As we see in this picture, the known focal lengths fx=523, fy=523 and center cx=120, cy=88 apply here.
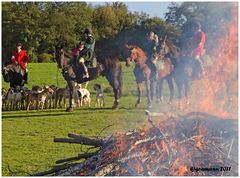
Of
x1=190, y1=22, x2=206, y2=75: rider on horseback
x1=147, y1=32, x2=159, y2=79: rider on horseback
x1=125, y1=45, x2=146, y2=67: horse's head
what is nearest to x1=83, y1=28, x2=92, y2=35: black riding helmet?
x1=125, y1=45, x2=146, y2=67: horse's head

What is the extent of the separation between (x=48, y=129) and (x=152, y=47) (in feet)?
13.5

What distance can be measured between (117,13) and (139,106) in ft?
8.97

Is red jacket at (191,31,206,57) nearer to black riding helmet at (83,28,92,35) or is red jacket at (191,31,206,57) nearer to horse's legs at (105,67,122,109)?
horse's legs at (105,67,122,109)

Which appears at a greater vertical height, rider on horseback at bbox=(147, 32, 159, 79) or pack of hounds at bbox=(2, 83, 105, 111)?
rider on horseback at bbox=(147, 32, 159, 79)

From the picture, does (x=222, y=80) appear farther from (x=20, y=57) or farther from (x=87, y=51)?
(x=20, y=57)

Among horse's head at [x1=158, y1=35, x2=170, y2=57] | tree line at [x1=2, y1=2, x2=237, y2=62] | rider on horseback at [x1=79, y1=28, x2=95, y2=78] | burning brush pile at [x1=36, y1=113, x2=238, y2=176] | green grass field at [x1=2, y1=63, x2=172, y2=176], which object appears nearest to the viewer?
burning brush pile at [x1=36, y1=113, x2=238, y2=176]

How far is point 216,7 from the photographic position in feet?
41.9

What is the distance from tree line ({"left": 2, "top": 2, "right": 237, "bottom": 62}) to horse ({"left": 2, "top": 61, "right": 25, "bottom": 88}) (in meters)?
0.46

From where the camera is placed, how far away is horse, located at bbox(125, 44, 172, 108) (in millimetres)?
13125

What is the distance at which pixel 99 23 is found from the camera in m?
12.0

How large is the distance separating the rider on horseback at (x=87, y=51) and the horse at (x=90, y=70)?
0.14 metres

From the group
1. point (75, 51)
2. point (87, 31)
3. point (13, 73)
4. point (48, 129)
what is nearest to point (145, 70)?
point (75, 51)

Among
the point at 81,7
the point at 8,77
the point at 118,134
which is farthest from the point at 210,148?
the point at 8,77

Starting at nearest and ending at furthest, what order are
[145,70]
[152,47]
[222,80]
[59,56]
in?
[222,80] → [152,47] → [59,56] → [145,70]
